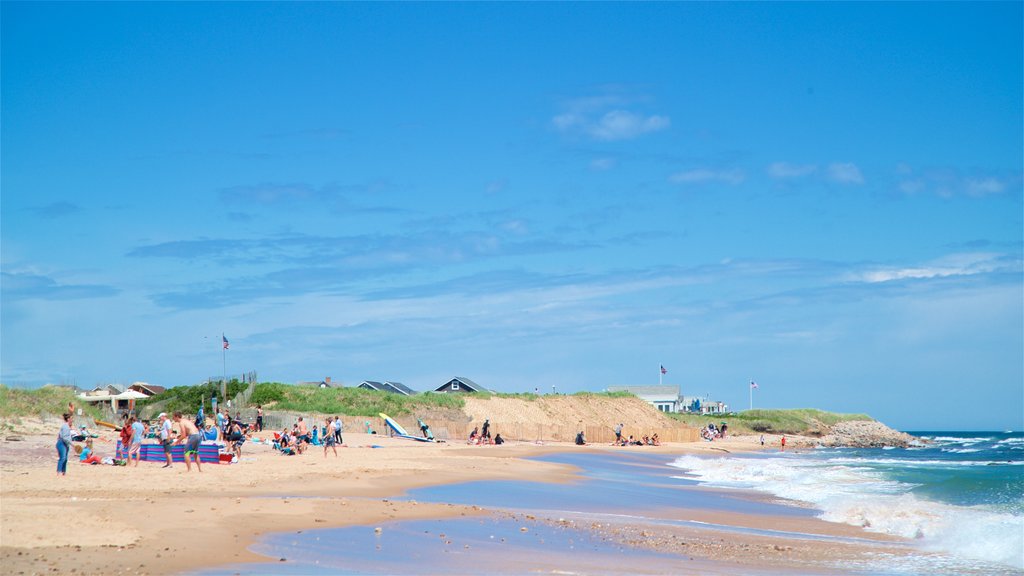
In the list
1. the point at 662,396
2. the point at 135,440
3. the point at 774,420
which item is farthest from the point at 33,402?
the point at 662,396

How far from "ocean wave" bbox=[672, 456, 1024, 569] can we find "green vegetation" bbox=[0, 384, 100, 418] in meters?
24.6

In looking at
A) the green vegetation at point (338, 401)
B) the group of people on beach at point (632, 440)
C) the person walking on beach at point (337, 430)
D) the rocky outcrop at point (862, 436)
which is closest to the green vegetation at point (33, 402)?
the person walking on beach at point (337, 430)

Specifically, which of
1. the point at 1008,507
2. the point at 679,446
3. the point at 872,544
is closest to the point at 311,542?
the point at 872,544

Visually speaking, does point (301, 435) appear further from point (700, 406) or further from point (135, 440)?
point (700, 406)

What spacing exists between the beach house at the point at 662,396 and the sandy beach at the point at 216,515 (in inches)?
3558

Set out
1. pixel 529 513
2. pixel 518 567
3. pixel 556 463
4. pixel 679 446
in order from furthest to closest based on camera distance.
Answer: pixel 679 446, pixel 556 463, pixel 529 513, pixel 518 567

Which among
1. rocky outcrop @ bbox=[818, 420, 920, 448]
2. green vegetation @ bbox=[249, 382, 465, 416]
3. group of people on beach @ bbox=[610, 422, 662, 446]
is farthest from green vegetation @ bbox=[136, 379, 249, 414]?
rocky outcrop @ bbox=[818, 420, 920, 448]

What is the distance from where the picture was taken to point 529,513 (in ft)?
58.3

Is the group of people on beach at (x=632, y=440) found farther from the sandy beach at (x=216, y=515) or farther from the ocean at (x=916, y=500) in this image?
the sandy beach at (x=216, y=515)

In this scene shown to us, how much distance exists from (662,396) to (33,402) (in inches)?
3503

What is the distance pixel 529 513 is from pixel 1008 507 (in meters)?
15.5

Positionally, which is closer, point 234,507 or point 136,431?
point 234,507

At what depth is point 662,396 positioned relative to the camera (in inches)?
4569

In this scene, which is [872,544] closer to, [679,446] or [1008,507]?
[1008,507]
